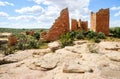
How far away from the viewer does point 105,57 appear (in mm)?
14359

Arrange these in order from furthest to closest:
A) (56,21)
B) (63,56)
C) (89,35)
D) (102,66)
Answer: (56,21) < (89,35) < (63,56) < (102,66)

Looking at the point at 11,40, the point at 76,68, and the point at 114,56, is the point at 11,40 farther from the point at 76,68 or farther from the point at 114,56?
the point at 76,68

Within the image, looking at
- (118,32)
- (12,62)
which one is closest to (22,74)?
(12,62)

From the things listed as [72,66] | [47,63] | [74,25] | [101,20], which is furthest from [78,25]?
[72,66]

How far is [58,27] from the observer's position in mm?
29125

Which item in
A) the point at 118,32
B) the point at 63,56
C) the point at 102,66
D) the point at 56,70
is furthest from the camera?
the point at 118,32

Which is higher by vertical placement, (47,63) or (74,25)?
(74,25)

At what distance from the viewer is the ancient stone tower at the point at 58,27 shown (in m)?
29.1

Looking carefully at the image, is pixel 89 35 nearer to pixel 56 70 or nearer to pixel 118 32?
pixel 118 32

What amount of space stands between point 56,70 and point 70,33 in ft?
49.1

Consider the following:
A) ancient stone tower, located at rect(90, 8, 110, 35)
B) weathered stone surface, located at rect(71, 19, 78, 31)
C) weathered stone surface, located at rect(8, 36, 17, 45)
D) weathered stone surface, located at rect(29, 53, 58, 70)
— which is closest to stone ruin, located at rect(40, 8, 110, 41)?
ancient stone tower, located at rect(90, 8, 110, 35)

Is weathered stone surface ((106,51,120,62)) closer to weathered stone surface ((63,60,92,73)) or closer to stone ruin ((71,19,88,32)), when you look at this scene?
weathered stone surface ((63,60,92,73))

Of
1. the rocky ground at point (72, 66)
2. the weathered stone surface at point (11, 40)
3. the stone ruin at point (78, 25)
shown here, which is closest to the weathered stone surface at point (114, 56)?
the rocky ground at point (72, 66)

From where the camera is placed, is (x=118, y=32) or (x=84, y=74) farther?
(x=118, y=32)
